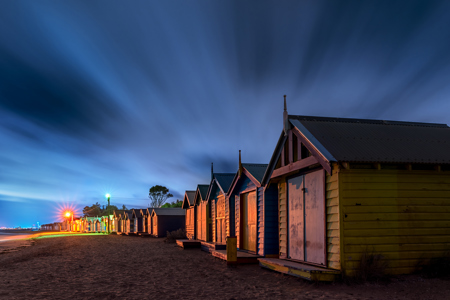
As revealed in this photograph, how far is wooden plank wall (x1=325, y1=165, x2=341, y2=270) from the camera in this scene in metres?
8.78

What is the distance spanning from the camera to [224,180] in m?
21.5

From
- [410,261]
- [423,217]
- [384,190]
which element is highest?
[384,190]

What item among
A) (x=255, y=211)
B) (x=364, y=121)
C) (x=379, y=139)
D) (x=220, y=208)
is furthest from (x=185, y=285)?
(x=220, y=208)

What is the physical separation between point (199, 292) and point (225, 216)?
11020 millimetres

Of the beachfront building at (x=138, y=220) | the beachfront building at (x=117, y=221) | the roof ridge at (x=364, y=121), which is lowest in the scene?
the beachfront building at (x=117, y=221)

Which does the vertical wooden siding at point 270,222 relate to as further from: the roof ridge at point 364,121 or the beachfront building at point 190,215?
the beachfront building at point 190,215

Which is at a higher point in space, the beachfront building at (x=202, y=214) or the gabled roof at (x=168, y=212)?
the beachfront building at (x=202, y=214)

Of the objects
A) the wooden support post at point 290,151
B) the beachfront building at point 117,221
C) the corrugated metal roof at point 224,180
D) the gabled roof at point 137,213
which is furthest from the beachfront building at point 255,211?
the beachfront building at point 117,221

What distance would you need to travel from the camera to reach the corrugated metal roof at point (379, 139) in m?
9.09

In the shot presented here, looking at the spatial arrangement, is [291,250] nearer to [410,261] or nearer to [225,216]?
[410,261]

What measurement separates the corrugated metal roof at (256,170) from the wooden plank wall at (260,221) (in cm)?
58

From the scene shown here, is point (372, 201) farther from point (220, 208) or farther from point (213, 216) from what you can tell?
point (213, 216)

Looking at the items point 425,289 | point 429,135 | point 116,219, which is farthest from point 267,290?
point 116,219

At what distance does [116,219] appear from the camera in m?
66.2
